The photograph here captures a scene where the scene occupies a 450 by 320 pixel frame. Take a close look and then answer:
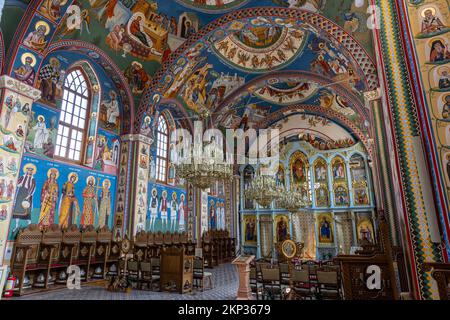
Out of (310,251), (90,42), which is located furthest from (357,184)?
(90,42)

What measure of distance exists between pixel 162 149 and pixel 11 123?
25.1ft

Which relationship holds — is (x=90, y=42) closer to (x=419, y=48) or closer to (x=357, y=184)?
(x=419, y=48)

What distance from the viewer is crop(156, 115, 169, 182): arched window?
14.1 meters

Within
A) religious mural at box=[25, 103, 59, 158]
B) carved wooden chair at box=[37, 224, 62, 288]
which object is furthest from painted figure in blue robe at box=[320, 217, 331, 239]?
religious mural at box=[25, 103, 59, 158]

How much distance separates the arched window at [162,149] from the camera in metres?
14.1

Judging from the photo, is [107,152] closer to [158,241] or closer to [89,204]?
[89,204]

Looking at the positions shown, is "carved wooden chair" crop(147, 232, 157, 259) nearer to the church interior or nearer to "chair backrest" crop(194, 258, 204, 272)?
the church interior

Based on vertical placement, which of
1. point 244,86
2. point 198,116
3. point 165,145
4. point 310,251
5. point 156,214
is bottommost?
point 310,251

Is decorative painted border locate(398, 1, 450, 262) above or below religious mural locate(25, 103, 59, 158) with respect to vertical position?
below

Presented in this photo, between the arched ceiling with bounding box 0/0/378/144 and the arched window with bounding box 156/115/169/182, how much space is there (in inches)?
46.8

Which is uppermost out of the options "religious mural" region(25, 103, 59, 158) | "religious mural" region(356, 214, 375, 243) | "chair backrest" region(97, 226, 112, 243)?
"religious mural" region(25, 103, 59, 158)

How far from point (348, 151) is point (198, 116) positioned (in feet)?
35.5

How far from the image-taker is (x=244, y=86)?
1545 cm

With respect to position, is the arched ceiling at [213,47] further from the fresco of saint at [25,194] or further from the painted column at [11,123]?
the fresco of saint at [25,194]
